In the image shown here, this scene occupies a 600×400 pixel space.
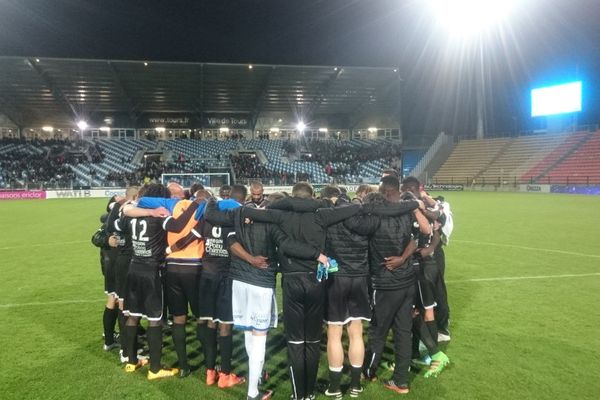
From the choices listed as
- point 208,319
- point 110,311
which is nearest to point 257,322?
point 208,319

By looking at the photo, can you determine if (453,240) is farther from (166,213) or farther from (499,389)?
(166,213)

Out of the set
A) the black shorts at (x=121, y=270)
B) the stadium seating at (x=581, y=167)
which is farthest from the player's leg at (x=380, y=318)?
the stadium seating at (x=581, y=167)

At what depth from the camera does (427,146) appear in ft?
185

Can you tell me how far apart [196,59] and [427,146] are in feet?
101

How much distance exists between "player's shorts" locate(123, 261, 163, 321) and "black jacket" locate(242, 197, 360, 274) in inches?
61.1

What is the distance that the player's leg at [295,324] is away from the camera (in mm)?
4340

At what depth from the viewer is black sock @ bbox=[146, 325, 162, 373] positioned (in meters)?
5.13

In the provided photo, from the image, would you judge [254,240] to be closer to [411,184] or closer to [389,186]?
[389,186]

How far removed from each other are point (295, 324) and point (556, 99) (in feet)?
169

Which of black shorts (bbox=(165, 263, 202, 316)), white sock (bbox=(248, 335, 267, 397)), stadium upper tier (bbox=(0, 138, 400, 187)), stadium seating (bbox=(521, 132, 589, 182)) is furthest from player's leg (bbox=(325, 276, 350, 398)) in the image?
stadium seating (bbox=(521, 132, 589, 182))


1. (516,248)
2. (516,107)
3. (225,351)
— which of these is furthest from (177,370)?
(516,107)

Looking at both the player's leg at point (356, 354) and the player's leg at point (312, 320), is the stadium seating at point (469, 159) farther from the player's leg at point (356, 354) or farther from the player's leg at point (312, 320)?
the player's leg at point (312, 320)

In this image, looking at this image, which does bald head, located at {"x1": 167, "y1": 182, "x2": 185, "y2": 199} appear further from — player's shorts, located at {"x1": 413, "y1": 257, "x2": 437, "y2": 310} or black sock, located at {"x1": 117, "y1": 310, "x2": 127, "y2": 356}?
player's shorts, located at {"x1": 413, "y1": 257, "x2": 437, "y2": 310}

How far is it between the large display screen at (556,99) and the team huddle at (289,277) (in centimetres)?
4816
